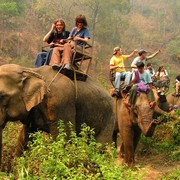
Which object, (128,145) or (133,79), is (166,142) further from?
(133,79)

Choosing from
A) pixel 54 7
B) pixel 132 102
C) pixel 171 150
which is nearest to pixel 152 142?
pixel 171 150

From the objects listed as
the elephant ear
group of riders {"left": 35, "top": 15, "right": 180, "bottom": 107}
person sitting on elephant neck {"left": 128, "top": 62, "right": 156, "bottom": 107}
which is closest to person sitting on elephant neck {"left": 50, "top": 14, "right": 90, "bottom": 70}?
group of riders {"left": 35, "top": 15, "right": 180, "bottom": 107}

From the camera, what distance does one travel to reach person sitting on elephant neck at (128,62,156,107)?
8.14m

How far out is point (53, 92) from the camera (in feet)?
19.4

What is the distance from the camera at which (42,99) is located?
5.57 m

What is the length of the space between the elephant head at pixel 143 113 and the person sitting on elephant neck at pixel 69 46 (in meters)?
1.91

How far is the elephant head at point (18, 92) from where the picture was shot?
548 cm

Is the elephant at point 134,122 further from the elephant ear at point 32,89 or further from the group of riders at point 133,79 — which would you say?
the elephant ear at point 32,89

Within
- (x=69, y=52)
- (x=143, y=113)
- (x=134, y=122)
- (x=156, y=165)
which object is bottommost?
(x=156, y=165)

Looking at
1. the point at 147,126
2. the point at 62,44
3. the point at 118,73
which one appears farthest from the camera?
the point at 118,73

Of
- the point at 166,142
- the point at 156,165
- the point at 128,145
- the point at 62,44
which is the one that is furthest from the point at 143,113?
the point at 62,44

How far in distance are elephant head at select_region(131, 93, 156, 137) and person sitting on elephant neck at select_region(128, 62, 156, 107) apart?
92 millimetres

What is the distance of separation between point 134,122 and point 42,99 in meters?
3.25

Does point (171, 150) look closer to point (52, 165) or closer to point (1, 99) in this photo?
point (1, 99)
